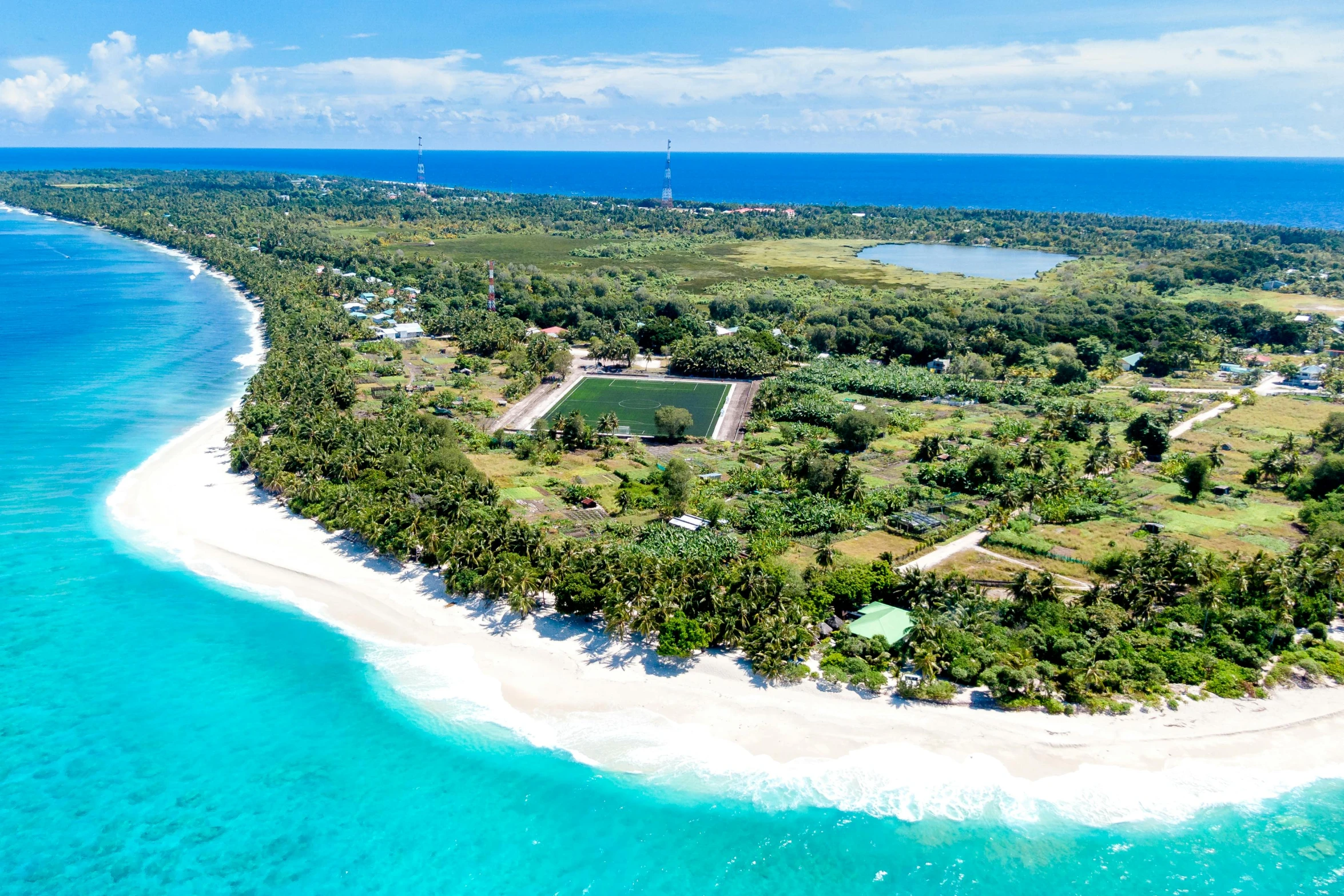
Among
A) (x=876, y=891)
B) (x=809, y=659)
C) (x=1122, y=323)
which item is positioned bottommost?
(x=876, y=891)

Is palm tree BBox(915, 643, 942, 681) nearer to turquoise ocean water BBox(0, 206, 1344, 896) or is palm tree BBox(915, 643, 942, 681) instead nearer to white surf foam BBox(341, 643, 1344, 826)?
white surf foam BBox(341, 643, 1344, 826)

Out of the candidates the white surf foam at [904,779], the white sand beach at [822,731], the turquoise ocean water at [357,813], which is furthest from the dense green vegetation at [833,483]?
the turquoise ocean water at [357,813]

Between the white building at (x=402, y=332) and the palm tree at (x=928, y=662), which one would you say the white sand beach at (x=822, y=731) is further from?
the white building at (x=402, y=332)

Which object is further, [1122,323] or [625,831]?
[1122,323]

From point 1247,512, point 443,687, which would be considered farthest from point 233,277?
point 1247,512

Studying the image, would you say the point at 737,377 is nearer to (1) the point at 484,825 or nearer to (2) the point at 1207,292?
(1) the point at 484,825
